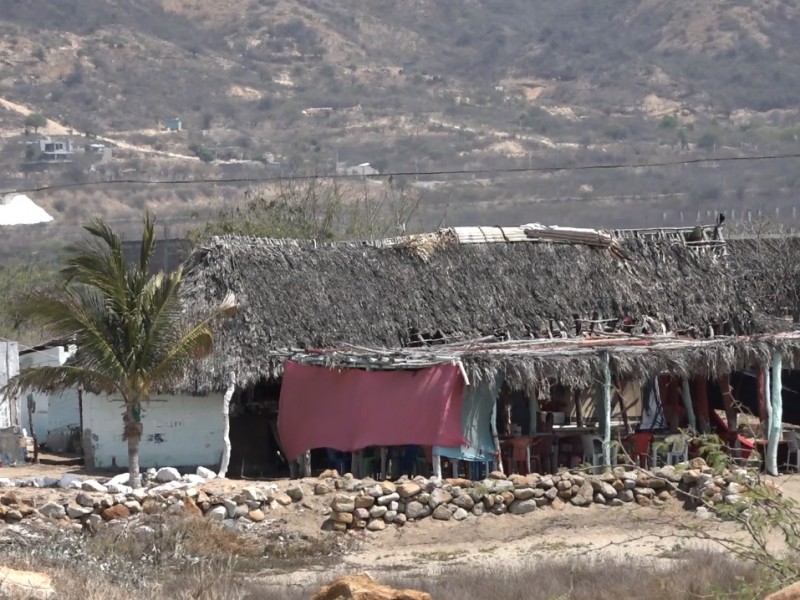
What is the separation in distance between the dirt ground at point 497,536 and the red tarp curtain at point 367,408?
188 cm

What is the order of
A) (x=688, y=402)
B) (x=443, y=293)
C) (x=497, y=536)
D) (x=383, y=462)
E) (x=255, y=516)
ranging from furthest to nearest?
(x=443, y=293) < (x=688, y=402) < (x=383, y=462) < (x=255, y=516) < (x=497, y=536)

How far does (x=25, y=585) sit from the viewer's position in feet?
40.3

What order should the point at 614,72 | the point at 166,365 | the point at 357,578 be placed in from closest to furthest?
the point at 357,578 < the point at 166,365 < the point at 614,72

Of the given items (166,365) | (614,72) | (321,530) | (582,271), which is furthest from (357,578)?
(614,72)

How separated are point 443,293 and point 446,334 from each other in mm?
805

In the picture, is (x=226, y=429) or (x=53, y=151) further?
(x=53, y=151)

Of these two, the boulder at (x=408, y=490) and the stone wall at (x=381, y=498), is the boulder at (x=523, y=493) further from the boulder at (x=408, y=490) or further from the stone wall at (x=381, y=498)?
the boulder at (x=408, y=490)

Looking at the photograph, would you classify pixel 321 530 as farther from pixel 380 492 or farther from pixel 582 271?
pixel 582 271

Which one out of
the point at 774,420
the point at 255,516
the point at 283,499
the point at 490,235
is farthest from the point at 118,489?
the point at 490,235

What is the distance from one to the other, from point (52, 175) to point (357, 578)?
59303mm

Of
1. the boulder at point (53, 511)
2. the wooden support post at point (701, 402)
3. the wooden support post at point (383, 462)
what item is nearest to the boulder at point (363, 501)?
the wooden support post at point (383, 462)

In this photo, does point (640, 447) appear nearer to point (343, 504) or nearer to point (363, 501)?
point (363, 501)

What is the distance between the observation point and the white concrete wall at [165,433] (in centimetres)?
2277

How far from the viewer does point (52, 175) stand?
225 ft
